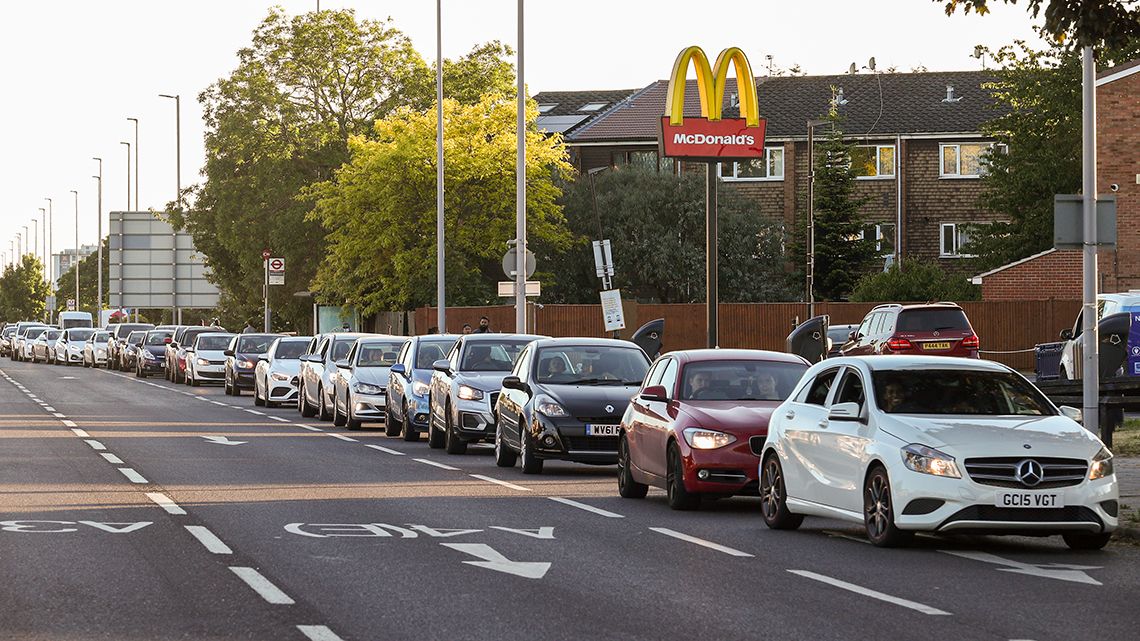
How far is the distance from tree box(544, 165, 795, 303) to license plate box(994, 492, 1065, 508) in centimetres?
5249

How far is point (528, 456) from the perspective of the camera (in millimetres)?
21500

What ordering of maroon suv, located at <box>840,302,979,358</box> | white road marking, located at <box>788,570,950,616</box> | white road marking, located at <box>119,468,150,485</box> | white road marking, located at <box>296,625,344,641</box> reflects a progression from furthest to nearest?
maroon suv, located at <box>840,302,979,358</box>
white road marking, located at <box>119,468,150,485</box>
white road marking, located at <box>788,570,950,616</box>
white road marking, located at <box>296,625,344,641</box>

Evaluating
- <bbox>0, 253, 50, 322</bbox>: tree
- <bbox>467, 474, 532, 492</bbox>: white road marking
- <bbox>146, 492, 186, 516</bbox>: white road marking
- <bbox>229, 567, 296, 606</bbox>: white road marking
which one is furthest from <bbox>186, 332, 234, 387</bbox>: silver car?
<bbox>0, 253, 50, 322</bbox>: tree

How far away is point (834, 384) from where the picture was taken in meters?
15.0

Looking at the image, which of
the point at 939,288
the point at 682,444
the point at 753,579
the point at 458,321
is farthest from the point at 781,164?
the point at 753,579

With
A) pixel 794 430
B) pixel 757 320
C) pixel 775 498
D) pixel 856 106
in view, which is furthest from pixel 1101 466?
pixel 856 106

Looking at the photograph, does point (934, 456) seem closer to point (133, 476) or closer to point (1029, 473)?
point (1029, 473)

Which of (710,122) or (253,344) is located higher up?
(710,122)

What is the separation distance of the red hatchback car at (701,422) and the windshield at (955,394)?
8.55 feet

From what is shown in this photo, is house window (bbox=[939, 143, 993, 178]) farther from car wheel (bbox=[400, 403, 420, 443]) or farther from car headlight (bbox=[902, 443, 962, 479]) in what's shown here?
car headlight (bbox=[902, 443, 962, 479])

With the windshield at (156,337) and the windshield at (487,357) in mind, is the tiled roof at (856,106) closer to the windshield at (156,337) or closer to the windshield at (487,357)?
the windshield at (156,337)

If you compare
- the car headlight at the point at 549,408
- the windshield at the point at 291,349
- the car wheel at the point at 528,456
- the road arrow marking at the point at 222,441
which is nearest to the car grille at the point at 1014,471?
the car headlight at the point at 549,408

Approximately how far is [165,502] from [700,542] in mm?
5386

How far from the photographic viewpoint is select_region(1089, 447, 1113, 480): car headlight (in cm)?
1347
